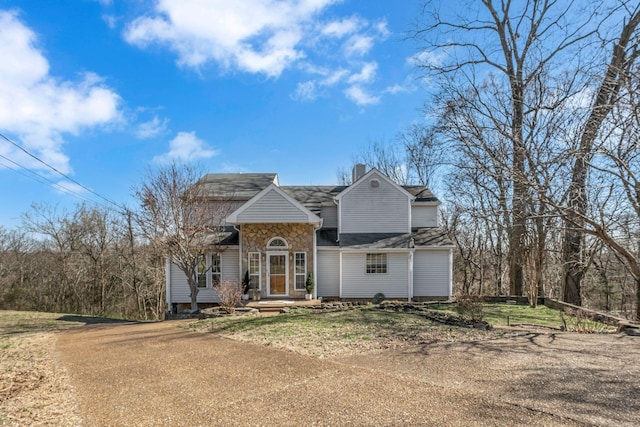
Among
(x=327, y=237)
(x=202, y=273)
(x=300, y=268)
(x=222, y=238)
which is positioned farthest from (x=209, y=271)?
(x=327, y=237)

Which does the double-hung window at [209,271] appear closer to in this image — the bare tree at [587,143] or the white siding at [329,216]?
the white siding at [329,216]

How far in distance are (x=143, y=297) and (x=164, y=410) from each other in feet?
80.6

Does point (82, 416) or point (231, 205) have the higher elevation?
point (231, 205)

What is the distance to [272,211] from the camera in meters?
16.9

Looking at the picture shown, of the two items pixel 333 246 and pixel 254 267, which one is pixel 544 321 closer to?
pixel 333 246

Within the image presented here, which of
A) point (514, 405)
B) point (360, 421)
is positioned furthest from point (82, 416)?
point (514, 405)

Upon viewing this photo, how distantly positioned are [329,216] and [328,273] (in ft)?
11.3

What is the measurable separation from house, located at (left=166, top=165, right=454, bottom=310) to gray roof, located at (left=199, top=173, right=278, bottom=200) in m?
0.08

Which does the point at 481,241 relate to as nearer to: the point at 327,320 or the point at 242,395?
the point at 327,320

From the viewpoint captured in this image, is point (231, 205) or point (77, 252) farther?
point (77, 252)

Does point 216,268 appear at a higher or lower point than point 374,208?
lower

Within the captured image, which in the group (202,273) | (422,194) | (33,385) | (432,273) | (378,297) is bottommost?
(378,297)

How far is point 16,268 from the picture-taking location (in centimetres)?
2703

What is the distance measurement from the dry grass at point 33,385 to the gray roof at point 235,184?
10.0 metres
